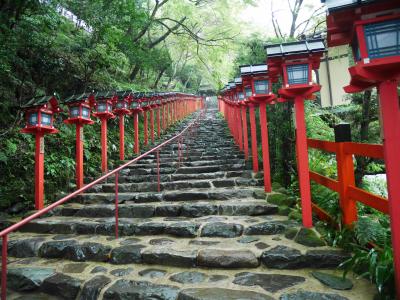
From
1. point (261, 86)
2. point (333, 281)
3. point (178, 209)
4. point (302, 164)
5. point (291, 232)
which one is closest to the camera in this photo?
point (333, 281)

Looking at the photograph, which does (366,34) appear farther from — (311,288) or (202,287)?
(202,287)

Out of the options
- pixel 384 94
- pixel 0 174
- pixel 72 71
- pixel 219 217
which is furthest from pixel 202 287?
pixel 72 71

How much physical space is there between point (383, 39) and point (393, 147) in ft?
2.95

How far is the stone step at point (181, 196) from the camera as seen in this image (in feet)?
17.7

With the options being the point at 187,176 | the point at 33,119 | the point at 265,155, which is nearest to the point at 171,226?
the point at 265,155

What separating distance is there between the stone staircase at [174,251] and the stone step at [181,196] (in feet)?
0.07

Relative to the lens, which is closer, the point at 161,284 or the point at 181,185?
the point at 161,284

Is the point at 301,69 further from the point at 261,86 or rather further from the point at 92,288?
the point at 92,288

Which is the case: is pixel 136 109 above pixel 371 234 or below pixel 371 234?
above

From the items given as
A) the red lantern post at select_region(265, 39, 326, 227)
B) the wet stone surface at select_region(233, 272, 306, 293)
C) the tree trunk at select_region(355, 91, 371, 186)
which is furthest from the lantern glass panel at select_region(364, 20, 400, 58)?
the tree trunk at select_region(355, 91, 371, 186)

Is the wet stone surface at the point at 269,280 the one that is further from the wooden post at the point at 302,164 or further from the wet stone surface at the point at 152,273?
the wooden post at the point at 302,164

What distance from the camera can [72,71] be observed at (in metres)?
8.73

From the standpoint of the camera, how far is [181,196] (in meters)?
5.54

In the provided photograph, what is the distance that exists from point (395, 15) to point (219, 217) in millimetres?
3503
